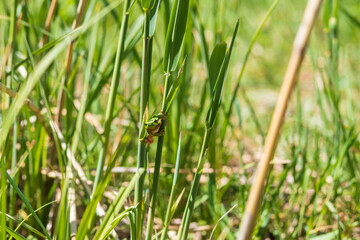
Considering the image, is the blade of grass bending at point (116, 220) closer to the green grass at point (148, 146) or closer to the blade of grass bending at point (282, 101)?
the green grass at point (148, 146)

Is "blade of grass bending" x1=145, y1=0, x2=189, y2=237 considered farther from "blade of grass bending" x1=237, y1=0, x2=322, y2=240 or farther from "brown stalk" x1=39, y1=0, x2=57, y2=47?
"brown stalk" x1=39, y1=0, x2=57, y2=47

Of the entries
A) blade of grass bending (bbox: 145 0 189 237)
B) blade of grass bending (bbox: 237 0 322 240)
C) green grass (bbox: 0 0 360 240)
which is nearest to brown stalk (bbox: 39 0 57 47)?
green grass (bbox: 0 0 360 240)

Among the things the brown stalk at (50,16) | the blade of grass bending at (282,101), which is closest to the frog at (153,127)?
the blade of grass bending at (282,101)

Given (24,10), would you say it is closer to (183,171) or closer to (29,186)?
(29,186)

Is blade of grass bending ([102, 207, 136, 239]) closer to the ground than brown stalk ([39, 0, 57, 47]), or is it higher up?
closer to the ground

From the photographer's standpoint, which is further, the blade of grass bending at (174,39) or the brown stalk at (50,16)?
the brown stalk at (50,16)
